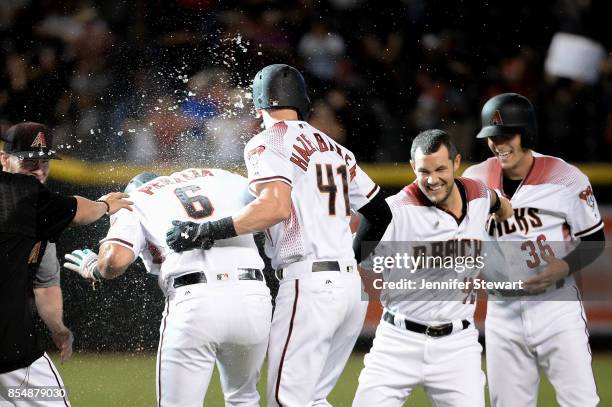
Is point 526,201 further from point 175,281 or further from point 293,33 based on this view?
point 293,33

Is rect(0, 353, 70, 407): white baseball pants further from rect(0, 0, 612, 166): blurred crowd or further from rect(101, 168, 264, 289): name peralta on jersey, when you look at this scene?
rect(0, 0, 612, 166): blurred crowd

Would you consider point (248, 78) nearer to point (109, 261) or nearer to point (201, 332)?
point (109, 261)

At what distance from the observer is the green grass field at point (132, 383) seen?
6867mm

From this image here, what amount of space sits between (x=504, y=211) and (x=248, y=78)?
561 centimetres

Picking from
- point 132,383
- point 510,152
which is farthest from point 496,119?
point 132,383

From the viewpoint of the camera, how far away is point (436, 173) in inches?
191

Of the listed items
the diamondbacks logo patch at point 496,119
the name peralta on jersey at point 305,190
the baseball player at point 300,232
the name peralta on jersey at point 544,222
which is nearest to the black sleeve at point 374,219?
the baseball player at point 300,232

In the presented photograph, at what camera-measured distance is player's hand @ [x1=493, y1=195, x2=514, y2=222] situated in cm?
527

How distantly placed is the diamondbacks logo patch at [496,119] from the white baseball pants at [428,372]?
144 cm

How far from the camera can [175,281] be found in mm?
4652

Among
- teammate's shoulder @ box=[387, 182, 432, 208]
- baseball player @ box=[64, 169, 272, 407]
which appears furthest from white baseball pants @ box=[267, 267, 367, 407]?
teammate's shoulder @ box=[387, 182, 432, 208]

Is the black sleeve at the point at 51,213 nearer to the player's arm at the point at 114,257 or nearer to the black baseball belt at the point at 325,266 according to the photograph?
the player's arm at the point at 114,257

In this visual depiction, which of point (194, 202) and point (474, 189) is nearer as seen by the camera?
point (194, 202)

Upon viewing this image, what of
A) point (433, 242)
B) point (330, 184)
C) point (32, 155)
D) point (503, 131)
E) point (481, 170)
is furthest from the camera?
point (481, 170)
